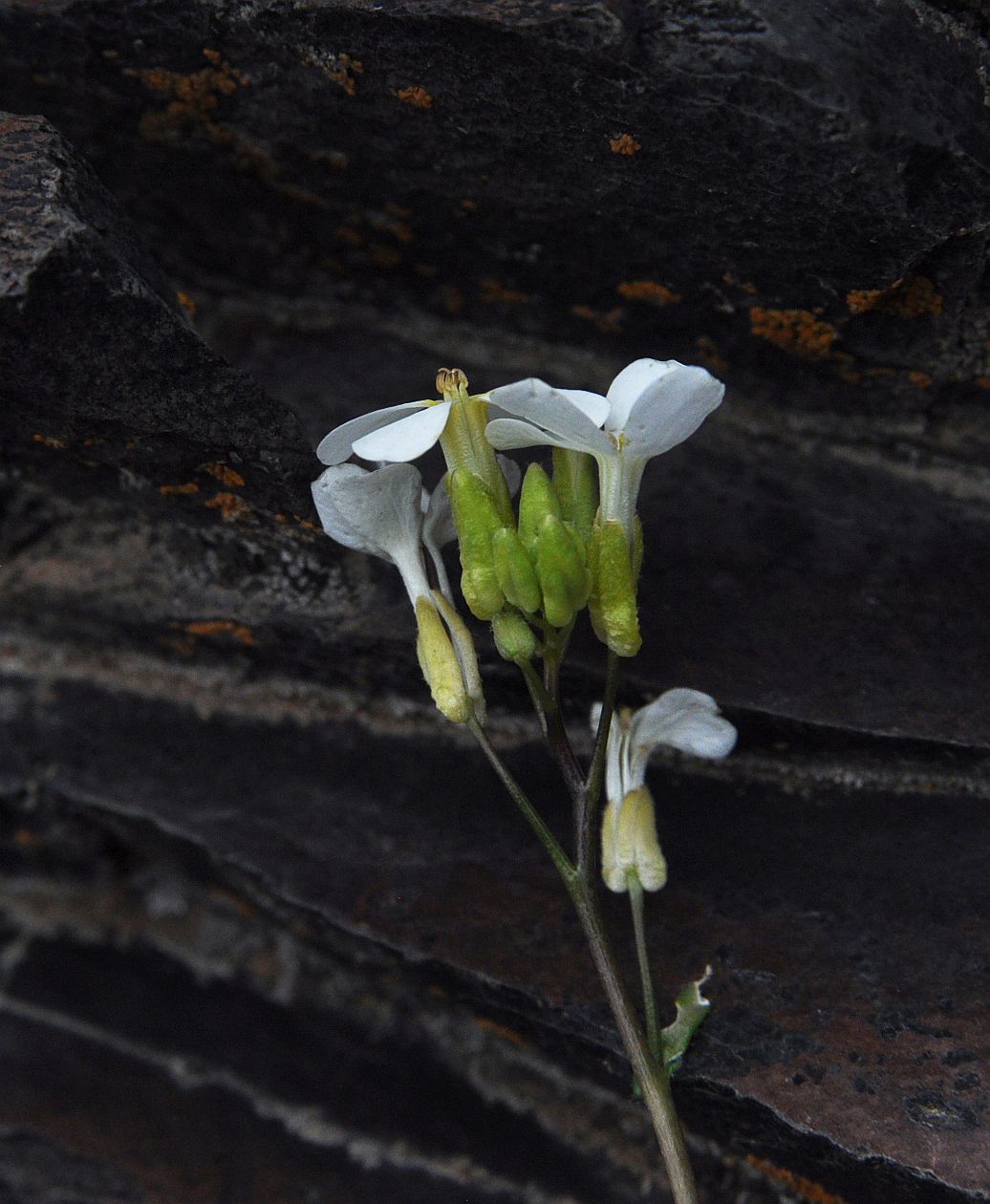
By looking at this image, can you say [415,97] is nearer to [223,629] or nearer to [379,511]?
[379,511]

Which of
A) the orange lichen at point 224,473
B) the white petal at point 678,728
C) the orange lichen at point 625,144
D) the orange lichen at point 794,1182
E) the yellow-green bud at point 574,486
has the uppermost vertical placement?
the orange lichen at point 625,144

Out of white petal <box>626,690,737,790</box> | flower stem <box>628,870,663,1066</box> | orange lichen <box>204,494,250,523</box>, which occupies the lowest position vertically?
flower stem <box>628,870,663,1066</box>

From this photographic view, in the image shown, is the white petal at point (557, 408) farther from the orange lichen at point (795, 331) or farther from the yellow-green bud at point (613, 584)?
the orange lichen at point (795, 331)

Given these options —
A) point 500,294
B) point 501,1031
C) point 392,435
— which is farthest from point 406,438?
point 501,1031

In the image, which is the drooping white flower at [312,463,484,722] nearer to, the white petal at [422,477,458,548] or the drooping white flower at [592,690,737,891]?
the white petal at [422,477,458,548]

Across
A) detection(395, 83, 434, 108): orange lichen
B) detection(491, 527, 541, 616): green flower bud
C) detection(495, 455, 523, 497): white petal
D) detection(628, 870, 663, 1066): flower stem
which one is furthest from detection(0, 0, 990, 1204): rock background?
detection(491, 527, 541, 616): green flower bud

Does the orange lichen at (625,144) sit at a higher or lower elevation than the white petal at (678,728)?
higher

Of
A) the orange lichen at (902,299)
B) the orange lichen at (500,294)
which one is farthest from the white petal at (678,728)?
the orange lichen at (500,294)
